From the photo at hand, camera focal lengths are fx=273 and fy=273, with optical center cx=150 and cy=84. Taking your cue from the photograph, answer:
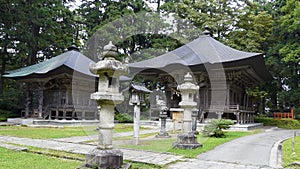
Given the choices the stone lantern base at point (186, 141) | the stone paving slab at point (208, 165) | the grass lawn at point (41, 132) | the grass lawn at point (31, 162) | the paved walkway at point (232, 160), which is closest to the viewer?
the grass lawn at point (31, 162)

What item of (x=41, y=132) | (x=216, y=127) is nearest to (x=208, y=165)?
(x=216, y=127)

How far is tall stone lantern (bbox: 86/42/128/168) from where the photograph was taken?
16.3 ft

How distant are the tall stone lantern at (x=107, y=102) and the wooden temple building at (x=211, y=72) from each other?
428 inches

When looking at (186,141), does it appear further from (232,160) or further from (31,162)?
(31,162)

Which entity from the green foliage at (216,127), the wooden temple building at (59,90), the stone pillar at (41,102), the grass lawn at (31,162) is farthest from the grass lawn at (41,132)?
the green foliage at (216,127)

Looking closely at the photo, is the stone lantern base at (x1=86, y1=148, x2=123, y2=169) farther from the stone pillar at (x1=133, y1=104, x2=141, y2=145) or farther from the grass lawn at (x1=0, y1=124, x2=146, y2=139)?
the grass lawn at (x1=0, y1=124, x2=146, y2=139)

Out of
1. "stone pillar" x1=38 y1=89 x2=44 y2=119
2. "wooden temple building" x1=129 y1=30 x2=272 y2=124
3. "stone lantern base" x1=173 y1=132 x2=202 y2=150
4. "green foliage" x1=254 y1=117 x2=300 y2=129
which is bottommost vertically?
"green foliage" x1=254 y1=117 x2=300 y2=129

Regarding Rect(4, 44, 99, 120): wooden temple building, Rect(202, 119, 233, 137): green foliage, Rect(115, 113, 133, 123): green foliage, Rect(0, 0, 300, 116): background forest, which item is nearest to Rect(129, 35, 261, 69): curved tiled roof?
Rect(0, 0, 300, 116): background forest

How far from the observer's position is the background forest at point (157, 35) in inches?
834

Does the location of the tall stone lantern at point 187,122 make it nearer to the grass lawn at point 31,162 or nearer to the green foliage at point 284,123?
the grass lawn at point 31,162

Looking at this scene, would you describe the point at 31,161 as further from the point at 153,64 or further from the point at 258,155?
the point at 153,64

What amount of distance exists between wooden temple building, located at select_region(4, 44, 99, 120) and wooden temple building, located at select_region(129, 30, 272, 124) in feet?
13.4

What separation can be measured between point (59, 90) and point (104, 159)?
49.9 feet

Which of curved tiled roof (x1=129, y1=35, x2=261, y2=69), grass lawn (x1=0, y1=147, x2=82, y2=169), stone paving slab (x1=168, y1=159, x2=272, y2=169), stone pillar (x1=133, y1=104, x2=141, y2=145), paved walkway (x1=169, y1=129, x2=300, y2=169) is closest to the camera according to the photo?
grass lawn (x1=0, y1=147, x2=82, y2=169)
